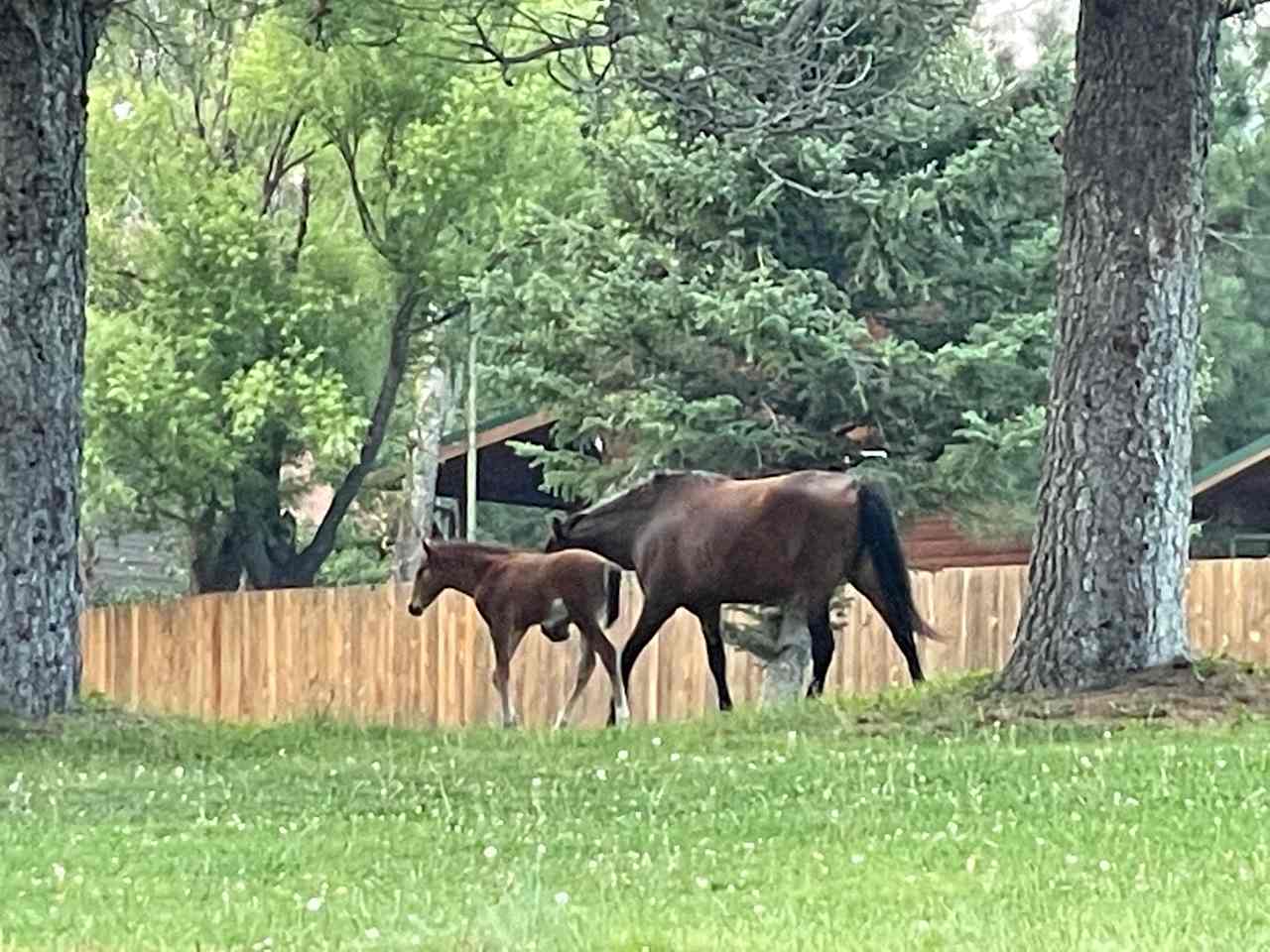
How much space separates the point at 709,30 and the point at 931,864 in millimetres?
8897

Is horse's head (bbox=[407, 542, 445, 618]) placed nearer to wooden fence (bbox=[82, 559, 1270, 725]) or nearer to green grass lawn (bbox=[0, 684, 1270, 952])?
wooden fence (bbox=[82, 559, 1270, 725])

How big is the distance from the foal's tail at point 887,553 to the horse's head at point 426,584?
3.69m

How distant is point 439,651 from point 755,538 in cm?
853

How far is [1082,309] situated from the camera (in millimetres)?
12766

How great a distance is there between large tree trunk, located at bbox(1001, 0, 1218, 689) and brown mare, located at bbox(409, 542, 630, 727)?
3.96 meters

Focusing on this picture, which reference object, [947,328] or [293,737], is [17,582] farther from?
[947,328]

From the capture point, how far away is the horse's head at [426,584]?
16.7 metres

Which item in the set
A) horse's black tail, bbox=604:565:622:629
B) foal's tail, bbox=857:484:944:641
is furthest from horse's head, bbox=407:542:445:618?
foal's tail, bbox=857:484:944:641

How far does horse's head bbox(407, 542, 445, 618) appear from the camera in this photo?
16703 millimetres

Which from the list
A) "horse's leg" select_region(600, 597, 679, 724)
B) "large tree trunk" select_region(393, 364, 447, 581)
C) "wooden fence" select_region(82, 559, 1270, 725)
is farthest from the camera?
"large tree trunk" select_region(393, 364, 447, 581)

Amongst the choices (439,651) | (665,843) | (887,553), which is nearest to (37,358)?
(887,553)

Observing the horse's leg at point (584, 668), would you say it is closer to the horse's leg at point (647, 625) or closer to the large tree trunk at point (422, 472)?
the horse's leg at point (647, 625)

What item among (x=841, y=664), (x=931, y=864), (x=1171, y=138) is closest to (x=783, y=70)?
(x=1171, y=138)

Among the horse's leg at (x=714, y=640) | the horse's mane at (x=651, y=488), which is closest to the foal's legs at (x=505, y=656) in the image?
the horse's mane at (x=651, y=488)
